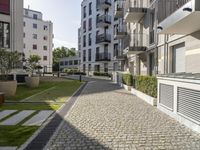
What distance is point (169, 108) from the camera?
9125mm

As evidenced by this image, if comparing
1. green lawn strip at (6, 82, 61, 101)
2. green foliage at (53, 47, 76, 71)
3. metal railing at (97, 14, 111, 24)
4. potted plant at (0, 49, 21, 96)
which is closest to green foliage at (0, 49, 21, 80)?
potted plant at (0, 49, 21, 96)

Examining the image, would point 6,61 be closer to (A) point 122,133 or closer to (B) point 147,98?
(B) point 147,98

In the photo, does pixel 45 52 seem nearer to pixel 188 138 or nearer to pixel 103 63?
pixel 103 63

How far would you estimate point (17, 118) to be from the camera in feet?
28.4

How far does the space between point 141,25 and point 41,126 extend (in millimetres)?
14586

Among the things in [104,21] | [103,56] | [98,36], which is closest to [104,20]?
[104,21]

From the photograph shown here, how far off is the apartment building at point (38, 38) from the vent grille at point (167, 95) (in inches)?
2164

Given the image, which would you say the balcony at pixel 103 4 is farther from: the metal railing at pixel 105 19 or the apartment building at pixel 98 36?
the metal railing at pixel 105 19

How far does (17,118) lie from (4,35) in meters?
14.6

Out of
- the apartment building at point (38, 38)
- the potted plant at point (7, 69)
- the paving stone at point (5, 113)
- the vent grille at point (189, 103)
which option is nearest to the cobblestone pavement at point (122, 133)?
the vent grille at point (189, 103)

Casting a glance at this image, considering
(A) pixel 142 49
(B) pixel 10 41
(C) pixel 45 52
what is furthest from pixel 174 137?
(C) pixel 45 52

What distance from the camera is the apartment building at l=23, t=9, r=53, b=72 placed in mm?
63969

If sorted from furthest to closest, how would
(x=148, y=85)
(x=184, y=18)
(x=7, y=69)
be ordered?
(x=7, y=69), (x=148, y=85), (x=184, y=18)

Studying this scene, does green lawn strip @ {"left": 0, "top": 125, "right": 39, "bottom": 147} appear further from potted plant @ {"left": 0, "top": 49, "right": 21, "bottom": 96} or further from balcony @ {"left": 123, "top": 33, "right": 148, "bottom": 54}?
balcony @ {"left": 123, "top": 33, "right": 148, "bottom": 54}
